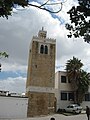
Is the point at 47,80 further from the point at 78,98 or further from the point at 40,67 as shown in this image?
the point at 78,98

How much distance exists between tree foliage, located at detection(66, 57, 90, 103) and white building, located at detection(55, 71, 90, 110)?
1.17 m

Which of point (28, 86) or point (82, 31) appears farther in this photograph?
point (28, 86)

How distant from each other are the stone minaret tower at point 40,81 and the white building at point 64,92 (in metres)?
2.52

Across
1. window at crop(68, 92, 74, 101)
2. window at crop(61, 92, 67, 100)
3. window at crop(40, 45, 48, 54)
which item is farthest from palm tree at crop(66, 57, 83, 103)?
window at crop(40, 45, 48, 54)

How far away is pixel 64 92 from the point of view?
46.8 metres

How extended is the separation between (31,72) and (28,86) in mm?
2547

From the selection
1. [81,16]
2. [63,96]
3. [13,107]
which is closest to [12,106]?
[13,107]

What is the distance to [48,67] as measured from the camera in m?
45.1

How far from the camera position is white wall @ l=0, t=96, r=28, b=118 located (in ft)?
128

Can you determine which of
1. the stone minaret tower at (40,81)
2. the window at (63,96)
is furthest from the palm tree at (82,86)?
the stone minaret tower at (40,81)

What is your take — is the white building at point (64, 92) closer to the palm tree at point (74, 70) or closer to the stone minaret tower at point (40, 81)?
the palm tree at point (74, 70)

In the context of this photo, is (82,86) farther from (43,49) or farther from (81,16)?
(81,16)

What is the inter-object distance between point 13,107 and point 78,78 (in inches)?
532

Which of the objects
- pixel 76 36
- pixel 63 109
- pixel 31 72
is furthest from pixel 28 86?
pixel 76 36
